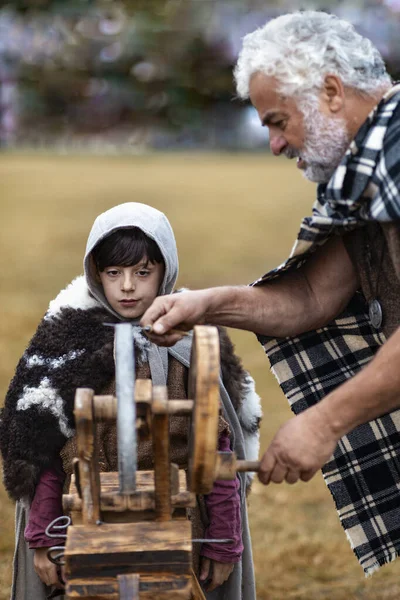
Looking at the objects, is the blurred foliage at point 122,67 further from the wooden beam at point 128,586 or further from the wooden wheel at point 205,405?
the wooden beam at point 128,586

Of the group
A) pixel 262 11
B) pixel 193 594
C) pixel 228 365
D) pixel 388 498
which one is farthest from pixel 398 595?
pixel 262 11

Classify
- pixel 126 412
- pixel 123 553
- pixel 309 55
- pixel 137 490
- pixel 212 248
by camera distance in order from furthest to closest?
pixel 212 248 < pixel 309 55 < pixel 137 490 < pixel 123 553 < pixel 126 412

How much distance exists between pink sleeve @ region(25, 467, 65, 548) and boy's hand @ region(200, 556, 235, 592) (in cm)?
44

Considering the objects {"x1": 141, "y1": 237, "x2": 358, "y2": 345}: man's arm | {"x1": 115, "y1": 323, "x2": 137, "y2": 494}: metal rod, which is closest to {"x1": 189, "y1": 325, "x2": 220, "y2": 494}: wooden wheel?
{"x1": 115, "y1": 323, "x2": 137, "y2": 494}: metal rod

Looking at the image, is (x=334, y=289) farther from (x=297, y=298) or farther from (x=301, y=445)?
(x=301, y=445)

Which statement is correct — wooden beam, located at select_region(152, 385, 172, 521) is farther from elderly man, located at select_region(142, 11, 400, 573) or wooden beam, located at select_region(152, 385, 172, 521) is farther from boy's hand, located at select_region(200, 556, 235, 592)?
boy's hand, located at select_region(200, 556, 235, 592)

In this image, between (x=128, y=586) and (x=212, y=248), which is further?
(x=212, y=248)

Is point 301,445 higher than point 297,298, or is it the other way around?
point 297,298

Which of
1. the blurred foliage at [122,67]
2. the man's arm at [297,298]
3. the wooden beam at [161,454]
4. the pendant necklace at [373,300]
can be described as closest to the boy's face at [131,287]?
the man's arm at [297,298]

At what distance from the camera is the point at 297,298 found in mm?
2439

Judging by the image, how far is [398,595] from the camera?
358 centimetres

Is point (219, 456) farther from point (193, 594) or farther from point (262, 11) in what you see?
point (262, 11)

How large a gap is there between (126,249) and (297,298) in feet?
1.76

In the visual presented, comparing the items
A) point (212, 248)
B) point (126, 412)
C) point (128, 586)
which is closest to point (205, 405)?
point (126, 412)
